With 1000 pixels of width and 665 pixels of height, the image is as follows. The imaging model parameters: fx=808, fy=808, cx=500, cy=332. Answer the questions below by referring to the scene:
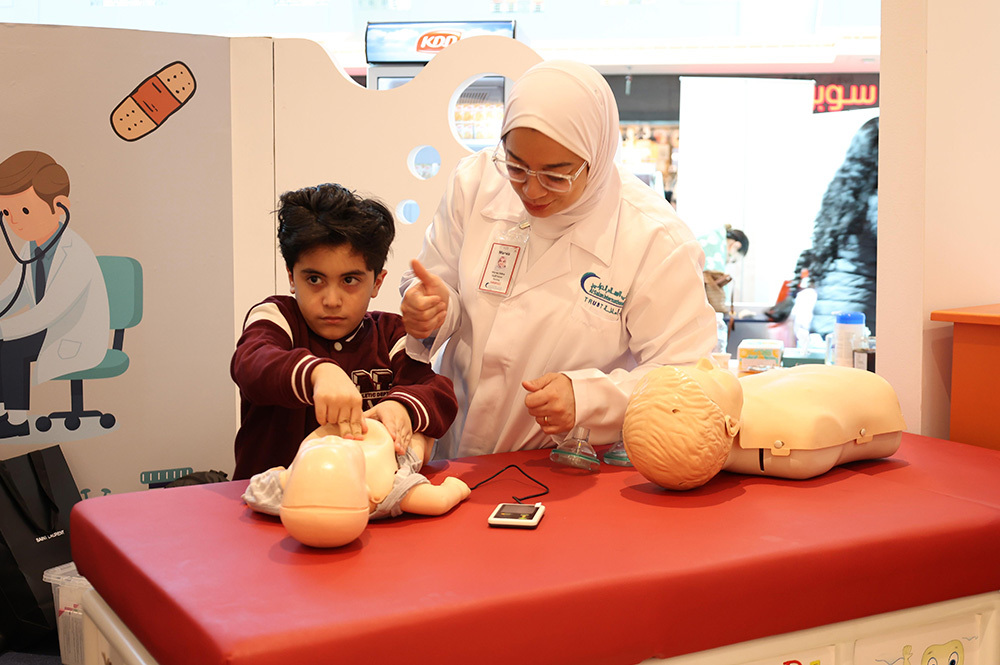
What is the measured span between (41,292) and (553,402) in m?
2.32

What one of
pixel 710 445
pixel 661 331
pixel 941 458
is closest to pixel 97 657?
pixel 710 445

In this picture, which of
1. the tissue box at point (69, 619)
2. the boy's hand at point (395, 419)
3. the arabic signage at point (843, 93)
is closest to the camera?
the boy's hand at point (395, 419)

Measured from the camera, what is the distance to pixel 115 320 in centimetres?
301

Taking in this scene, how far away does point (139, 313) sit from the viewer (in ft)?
9.97

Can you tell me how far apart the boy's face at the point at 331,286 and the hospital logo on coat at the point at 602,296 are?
17.8 inches

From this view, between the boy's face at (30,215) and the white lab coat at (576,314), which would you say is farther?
the boy's face at (30,215)

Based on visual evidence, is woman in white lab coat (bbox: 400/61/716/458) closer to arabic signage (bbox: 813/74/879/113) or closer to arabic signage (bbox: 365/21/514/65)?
arabic signage (bbox: 365/21/514/65)

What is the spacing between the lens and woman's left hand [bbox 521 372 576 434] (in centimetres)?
144

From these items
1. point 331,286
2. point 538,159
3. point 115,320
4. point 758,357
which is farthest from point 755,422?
point 115,320

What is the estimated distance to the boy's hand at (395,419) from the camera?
54.7 inches

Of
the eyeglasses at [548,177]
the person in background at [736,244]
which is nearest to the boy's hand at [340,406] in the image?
the eyeglasses at [548,177]

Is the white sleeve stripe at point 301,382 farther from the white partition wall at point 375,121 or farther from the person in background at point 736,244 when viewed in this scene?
the person in background at point 736,244

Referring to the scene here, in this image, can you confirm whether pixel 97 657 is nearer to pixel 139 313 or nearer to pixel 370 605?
pixel 370 605

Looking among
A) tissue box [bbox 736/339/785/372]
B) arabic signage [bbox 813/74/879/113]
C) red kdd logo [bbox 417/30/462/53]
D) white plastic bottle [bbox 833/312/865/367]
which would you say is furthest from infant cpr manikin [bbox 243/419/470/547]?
arabic signage [bbox 813/74/879/113]
